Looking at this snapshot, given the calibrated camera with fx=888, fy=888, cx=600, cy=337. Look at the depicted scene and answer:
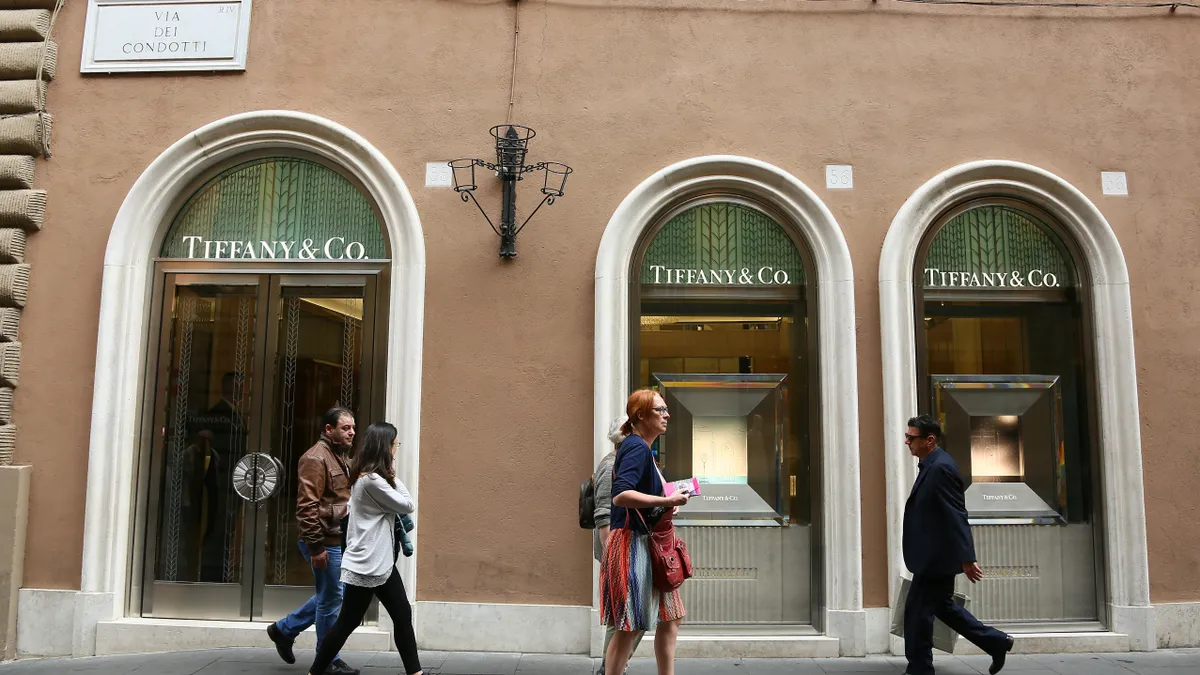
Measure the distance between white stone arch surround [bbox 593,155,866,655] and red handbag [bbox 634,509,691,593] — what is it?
1991mm

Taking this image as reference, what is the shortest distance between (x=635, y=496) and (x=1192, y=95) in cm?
606

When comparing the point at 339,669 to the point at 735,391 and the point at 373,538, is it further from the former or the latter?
the point at 735,391

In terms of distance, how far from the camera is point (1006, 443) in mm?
6918

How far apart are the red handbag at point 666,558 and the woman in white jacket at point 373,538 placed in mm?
1434

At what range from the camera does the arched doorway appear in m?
6.77

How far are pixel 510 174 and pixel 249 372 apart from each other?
8.38ft

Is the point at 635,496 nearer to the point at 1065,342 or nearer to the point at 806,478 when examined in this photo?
the point at 806,478

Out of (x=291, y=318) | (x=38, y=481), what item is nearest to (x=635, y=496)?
(x=291, y=318)

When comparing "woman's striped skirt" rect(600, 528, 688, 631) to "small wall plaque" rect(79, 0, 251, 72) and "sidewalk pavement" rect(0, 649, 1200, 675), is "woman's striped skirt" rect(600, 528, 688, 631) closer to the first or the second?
"sidewalk pavement" rect(0, 649, 1200, 675)

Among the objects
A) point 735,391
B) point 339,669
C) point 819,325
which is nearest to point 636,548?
point 339,669

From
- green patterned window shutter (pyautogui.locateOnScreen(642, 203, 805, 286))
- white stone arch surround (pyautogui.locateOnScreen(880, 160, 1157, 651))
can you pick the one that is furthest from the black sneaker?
white stone arch surround (pyautogui.locateOnScreen(880, 160, 1157, 651))

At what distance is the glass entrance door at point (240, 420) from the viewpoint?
676 cm

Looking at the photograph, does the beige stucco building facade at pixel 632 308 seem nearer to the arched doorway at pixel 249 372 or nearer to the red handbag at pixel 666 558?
the arched doorway at pixel 249 372

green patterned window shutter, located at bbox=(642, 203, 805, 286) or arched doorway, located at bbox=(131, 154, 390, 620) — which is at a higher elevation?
green patterned window shutter, located at bbox=(642, 203, 805, 286)
